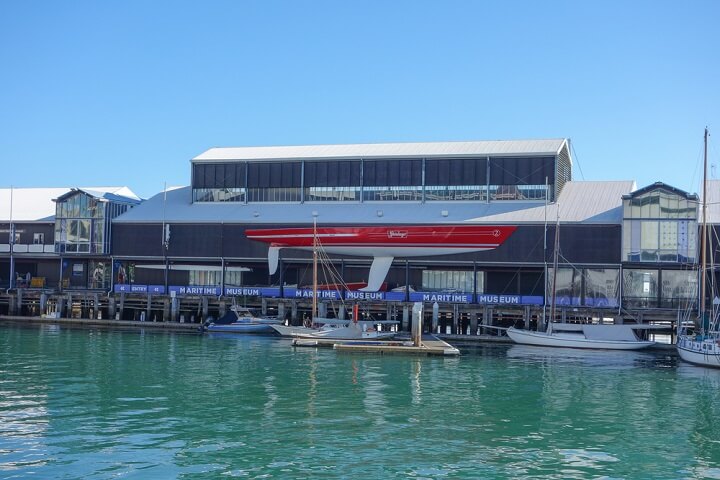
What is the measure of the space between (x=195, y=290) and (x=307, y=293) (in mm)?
8621

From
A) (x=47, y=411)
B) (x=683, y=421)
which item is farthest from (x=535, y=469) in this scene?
(x=47, y=411)

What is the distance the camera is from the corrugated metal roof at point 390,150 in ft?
195

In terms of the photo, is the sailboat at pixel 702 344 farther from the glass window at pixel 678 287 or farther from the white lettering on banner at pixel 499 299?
the white lettering on banner at pixel 499 299

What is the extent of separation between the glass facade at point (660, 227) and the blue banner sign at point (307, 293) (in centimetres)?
1906

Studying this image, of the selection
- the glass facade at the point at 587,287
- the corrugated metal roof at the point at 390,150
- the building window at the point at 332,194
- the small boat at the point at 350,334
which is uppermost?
the corrugated metal roof at the point at 390,150

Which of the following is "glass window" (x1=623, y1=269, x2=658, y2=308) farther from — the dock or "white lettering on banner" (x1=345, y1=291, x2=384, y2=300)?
"white lettering on banner" (x1=345, y1=291, x2=384, y2=300)

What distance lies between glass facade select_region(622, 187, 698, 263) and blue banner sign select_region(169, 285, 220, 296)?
91.9 ft

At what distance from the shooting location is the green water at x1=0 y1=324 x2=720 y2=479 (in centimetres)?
1934

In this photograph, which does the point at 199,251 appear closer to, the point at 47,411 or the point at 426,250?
the point at 426,250

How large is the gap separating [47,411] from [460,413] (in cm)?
1251

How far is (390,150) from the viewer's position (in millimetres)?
62625

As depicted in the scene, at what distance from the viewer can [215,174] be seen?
65.4 meters

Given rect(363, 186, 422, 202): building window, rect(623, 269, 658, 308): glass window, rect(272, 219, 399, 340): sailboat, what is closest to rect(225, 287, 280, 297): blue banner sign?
rect(272, 219, 399, 340): sailboat

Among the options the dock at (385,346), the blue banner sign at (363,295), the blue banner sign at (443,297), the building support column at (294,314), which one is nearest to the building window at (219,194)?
the building support column at (294,314)
